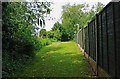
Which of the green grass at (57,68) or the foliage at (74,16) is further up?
the foliage at (74,16)

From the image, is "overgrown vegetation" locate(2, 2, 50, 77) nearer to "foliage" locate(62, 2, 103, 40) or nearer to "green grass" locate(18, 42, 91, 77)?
"green grass" locate(18, 42, 91, 77)

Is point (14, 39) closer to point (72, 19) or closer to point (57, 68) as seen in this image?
point (57, 68)

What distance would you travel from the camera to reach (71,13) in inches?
2437

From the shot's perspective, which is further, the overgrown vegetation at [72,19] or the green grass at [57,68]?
the overgrown vegetation at [72,19]

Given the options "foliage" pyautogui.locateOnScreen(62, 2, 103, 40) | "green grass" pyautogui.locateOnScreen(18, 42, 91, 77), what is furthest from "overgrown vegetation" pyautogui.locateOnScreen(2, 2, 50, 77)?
"foliage" pyautogui.locateOnScreen(62, 2, 103, 40)

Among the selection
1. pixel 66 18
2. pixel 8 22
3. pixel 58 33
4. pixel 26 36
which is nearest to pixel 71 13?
pixel 66 18

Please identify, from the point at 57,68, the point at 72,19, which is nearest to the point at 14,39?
the point at 57,68

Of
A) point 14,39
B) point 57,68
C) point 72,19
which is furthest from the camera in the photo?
point 72,19

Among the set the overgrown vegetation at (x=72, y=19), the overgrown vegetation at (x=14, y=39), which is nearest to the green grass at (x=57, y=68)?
the overgrown vegetation at (x=14, y=39)

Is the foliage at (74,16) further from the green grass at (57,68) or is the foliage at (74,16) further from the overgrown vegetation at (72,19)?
the green grass at (57,68)

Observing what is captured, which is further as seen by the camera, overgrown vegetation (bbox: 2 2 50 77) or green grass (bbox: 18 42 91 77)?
overgrown vegetation (bbox: 2 2 50 77)

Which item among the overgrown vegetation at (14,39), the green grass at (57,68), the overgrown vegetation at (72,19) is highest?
the overgrown vegetation at (72,19)

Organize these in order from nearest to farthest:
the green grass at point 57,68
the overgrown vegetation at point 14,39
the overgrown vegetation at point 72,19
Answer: the green grass at point 57,68
the overgrown vegetation at point 14,39
the overgrown vegetation at point 72,19

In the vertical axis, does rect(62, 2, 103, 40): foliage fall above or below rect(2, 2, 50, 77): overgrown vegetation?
above
